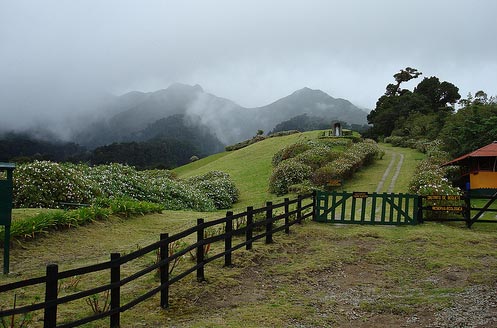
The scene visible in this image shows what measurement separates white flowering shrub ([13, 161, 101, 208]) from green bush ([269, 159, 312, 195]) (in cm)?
1271

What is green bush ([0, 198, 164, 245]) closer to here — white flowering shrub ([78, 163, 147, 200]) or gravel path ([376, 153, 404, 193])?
white flowering shrub ([78, 163, 147, 200])

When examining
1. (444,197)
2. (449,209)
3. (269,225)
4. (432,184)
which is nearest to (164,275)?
(269,225)

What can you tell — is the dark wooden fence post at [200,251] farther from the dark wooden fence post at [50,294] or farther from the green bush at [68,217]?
the green bush at [68,217]

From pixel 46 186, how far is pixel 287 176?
48.3 ft

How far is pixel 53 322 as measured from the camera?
448 centimetres

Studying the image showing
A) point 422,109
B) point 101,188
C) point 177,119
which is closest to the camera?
point 101,188

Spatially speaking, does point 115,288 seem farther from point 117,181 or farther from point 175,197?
point 175,197

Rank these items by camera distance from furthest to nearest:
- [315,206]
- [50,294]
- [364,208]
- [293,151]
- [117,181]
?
[293,151] < [117,181] < [315,206] < [364,208] < [50,294]

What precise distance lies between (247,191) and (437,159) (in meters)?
12.2

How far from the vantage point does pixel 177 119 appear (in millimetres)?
132125

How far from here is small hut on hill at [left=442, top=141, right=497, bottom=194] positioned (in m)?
21.4

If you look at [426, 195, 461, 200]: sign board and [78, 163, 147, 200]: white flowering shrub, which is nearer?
[426, 195, 461, 200]: sign board

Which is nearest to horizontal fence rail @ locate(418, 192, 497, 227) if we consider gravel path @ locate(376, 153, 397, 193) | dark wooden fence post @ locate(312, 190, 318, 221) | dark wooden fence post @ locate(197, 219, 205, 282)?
dark wooden fence post @ locate(312, 190, 318, 221)

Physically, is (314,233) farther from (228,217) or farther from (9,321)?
(9,321)
